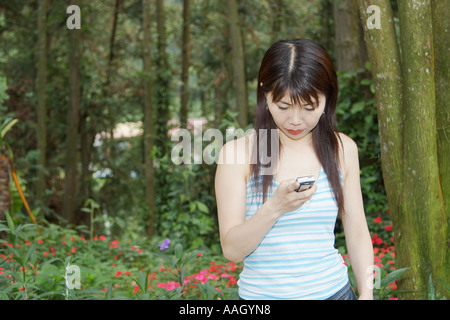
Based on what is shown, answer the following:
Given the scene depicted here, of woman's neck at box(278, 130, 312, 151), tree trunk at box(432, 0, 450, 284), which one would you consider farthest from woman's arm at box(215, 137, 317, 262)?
tree trunk at box(432, 0, 450, 284)

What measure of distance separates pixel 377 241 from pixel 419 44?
8.95 ft

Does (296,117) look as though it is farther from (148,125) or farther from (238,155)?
(148,125)

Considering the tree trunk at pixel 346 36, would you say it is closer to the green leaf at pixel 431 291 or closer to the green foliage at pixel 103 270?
the green foliage at pixel 103 270

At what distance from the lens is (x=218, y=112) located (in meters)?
12.9

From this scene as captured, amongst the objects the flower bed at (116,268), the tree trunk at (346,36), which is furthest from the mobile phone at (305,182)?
the tree trunk at (346,36)

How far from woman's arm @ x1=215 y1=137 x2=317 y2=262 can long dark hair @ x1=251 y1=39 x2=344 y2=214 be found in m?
0.06

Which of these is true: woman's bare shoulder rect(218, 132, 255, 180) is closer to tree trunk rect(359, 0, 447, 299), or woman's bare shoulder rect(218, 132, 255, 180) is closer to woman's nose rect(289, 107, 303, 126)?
woman's nose rect(289, 107, 303, 126)

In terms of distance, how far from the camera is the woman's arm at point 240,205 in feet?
5.01

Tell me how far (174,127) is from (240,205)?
9.33 m

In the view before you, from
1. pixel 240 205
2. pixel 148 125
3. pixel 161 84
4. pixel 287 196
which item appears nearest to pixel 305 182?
pixel 287 196

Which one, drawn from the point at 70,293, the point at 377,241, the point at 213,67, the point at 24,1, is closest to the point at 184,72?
the point at 213,67

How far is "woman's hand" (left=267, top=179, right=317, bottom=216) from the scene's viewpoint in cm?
150

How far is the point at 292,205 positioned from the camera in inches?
60.9
